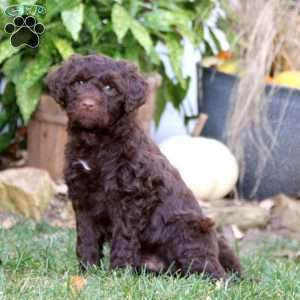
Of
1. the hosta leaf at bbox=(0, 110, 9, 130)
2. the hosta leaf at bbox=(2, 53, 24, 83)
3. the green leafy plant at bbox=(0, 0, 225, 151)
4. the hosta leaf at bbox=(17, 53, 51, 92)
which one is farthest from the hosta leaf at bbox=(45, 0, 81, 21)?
the hosta leaf at bbox=(0, 110, 9, 130)

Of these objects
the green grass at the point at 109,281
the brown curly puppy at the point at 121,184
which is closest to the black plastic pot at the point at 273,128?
the green grass at the point at 109,281

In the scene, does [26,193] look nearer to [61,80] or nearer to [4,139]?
[4,139]

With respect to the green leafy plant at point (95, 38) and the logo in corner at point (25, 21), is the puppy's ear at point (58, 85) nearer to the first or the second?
the logo in corner at point (25, 21)

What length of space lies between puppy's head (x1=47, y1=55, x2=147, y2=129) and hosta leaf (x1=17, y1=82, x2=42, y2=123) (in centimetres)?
245

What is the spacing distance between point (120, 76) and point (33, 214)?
244cm

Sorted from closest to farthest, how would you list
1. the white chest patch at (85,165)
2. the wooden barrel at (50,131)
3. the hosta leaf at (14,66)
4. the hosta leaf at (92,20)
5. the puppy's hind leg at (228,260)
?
the white chest patch at (85,165) → the puppy's hind leg at (228,260) → the hosta leaf at (92,20) → the hosta leaf at (14,66) → the wooden barrel at (50,131)

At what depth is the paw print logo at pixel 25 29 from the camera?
13.5 ft

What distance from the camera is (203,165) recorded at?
22.5 ft

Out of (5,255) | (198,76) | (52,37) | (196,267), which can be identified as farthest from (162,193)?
(198,76)

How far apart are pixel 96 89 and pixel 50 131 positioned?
289 cm

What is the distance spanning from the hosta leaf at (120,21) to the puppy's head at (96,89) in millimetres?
2169

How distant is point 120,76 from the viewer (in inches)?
156

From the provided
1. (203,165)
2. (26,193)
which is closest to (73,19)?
(26,193)

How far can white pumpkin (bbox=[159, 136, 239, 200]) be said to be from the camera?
6848mm
